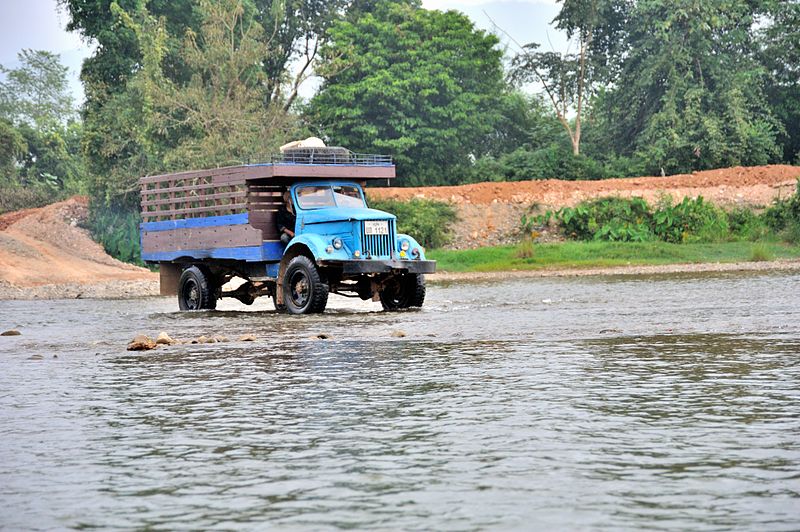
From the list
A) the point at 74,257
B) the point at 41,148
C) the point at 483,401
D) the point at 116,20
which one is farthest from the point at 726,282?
the point at 41,148

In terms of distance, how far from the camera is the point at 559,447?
21.4 feet

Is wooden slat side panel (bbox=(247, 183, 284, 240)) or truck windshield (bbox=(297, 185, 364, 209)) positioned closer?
truck windshield (bbox=(297, 185, 364, 209))

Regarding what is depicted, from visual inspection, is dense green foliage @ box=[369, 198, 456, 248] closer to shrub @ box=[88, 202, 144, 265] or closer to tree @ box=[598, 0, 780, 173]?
shrub @ box=[88, 202, 144, 265]

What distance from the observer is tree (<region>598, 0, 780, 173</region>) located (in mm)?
44719

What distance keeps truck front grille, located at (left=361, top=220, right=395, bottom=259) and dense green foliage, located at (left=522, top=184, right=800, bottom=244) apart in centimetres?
1867

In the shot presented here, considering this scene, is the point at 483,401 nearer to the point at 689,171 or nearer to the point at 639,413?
the point at 639,413

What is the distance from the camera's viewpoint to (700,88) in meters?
45.4

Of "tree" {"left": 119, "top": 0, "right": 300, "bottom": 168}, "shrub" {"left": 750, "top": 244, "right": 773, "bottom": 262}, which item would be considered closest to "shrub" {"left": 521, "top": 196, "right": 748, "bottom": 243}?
"shrub" {"left": 750, "top": 244, "right": 773, "bottom": 262}

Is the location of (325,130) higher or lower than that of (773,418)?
higher

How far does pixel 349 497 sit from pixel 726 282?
1942 centimetres

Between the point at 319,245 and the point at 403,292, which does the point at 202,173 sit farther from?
the point at 403,292

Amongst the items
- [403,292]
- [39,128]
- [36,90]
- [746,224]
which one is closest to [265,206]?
[403,292]

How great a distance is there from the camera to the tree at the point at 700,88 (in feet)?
147

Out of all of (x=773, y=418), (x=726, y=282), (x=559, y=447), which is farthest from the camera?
(x=726, y=282)
